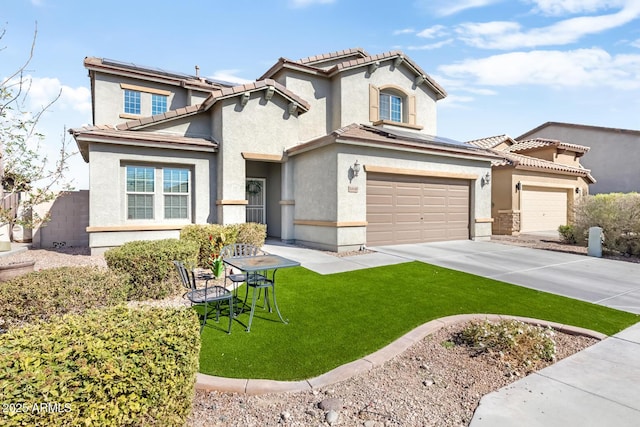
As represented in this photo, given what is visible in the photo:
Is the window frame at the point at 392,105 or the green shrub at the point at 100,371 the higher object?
the window frame at the point at 392,105

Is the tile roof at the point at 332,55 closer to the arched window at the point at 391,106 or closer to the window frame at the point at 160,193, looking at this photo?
the arched window at the point at 391,106

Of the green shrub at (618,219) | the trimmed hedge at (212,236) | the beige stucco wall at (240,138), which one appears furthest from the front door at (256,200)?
the green shrub at (618,219)

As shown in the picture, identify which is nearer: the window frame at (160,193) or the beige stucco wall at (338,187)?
the beige stucco wall at (338,187)

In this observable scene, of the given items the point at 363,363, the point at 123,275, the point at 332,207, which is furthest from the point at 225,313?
the point at 332,207

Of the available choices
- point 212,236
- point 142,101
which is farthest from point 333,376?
point 142,101

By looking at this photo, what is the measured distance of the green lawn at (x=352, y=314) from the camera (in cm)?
407

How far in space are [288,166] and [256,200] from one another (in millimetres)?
2947

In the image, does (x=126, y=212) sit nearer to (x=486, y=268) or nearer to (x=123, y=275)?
(x=123, y=275)

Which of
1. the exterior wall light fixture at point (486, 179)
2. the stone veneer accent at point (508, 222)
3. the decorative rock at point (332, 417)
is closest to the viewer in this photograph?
the decorative rock at point (332, 417)

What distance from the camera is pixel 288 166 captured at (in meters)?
13.7

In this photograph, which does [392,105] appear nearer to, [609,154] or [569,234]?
[569,234]

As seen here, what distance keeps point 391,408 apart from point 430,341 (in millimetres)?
1716

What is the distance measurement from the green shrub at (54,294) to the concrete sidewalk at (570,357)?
16.0 feet

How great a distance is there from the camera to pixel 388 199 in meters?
12.5
